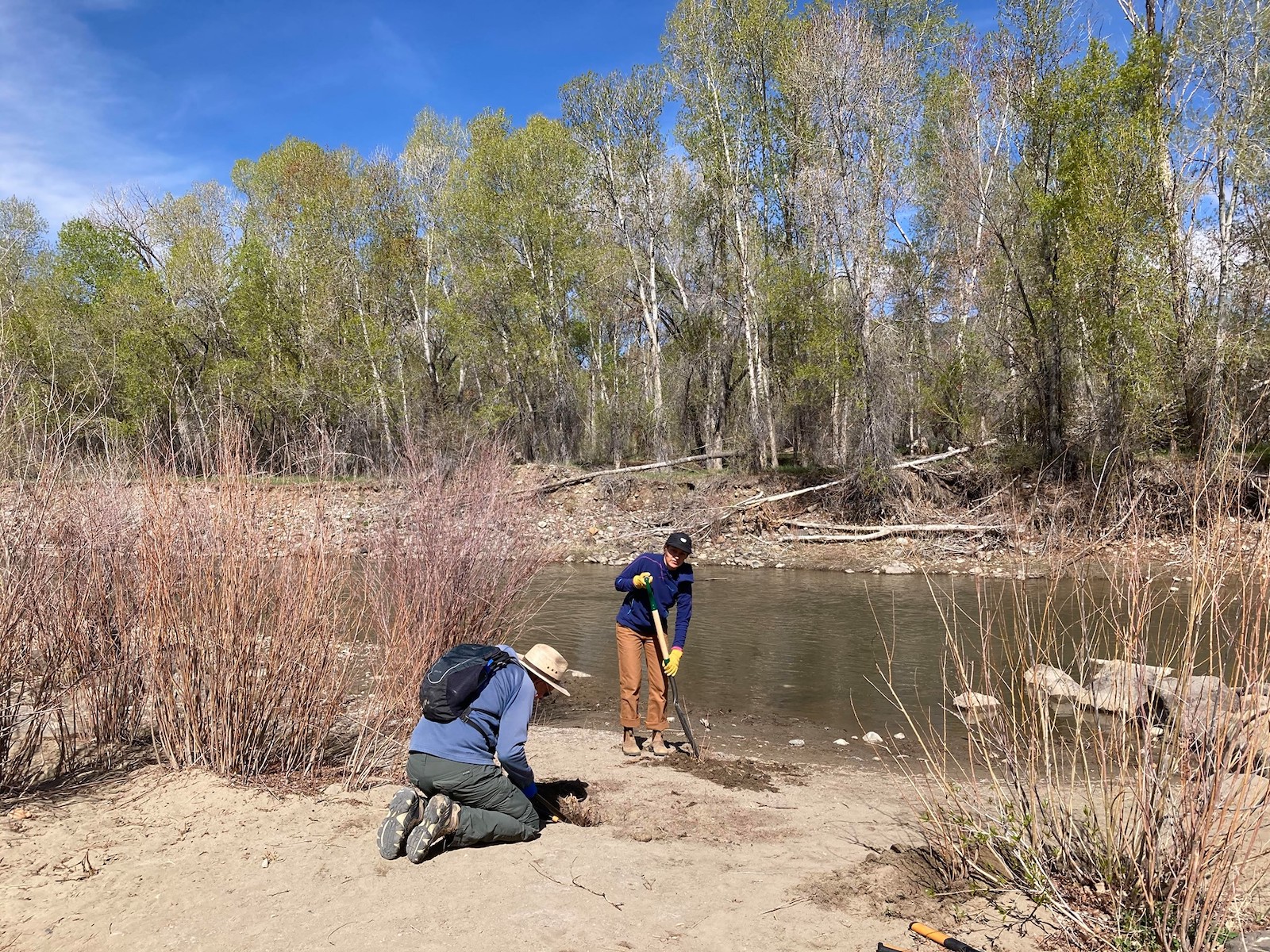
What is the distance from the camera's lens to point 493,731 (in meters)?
4.70

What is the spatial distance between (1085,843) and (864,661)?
714 centimetres

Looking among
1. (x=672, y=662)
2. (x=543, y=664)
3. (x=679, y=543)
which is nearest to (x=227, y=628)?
(x=543, y=664)

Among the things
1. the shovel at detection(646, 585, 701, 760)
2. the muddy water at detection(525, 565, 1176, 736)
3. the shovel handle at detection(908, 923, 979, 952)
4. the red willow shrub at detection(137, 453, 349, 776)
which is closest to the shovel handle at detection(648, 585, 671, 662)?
the shovel at detection(646, 585, 701, 760)

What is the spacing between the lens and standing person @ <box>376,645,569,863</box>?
4293mm

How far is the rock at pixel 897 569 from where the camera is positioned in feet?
57.6

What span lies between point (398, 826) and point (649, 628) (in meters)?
2.87

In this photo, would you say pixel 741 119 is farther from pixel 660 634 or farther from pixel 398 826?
pixel 398 826

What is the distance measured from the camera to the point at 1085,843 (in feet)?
11.9

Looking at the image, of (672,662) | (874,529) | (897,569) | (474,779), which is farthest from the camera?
(874,529)

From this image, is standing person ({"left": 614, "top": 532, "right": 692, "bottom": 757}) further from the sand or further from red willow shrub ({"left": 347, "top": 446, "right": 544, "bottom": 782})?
the sand

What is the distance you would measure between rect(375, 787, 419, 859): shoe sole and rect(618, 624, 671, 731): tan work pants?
2.59 meters

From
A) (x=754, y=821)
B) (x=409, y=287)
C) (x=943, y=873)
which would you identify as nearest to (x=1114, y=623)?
(x=943, y=873)

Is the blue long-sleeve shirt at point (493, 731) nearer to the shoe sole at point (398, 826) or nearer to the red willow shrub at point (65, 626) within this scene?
the shoe sole at point (398, 826)

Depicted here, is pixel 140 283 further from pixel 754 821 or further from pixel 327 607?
pixel 754 821
